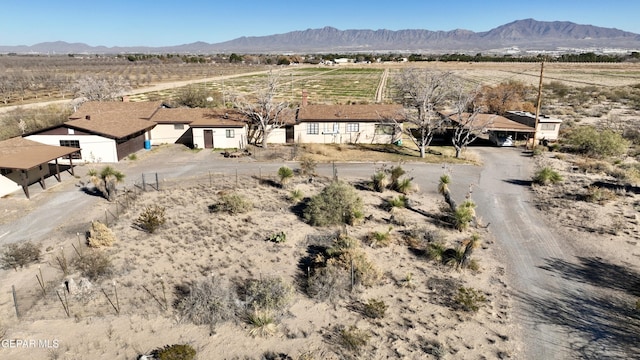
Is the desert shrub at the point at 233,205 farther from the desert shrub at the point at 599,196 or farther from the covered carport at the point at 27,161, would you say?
the desert shrub at the point at 599,196

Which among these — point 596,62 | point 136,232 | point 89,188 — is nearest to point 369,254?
point 136,232

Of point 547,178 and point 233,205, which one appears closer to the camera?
point 233,205

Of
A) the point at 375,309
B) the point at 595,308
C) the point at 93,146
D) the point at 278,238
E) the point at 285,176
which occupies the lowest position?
the point at 595,308

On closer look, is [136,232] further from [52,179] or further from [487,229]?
[487,229]

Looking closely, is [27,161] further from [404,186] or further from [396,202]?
[404,186]

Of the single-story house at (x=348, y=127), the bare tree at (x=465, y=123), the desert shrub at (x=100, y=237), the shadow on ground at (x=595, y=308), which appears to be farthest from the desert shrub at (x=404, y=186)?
the desert shrub at (x=100, y=237)

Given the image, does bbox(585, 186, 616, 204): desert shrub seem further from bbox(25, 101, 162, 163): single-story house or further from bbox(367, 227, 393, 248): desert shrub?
bbox(25, 101, 162, 163): single-story house

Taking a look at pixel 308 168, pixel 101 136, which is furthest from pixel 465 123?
pixel 101 136
